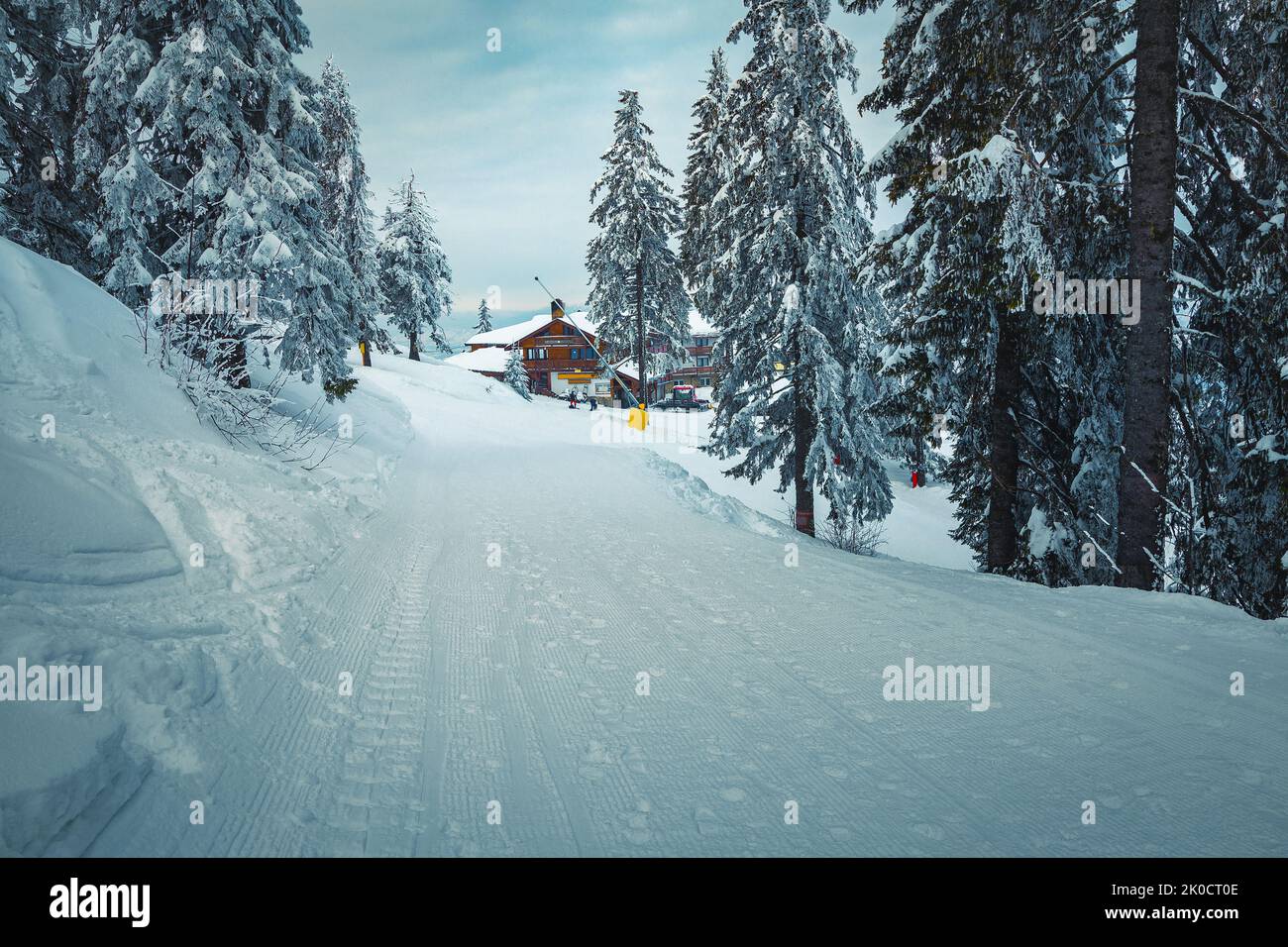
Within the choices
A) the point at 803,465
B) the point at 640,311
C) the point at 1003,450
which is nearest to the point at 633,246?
the point at 640,311

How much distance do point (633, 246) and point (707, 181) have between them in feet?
46.2

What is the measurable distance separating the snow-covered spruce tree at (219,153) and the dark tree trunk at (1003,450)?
40.2ft

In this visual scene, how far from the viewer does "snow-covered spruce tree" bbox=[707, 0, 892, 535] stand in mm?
14156

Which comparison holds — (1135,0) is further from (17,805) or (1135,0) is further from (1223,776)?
(17,805)

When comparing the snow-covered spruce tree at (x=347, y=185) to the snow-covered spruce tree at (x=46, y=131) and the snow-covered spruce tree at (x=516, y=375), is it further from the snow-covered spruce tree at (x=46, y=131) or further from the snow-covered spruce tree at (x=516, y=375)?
the snow-covered spruce tree at (x=46, y=131)

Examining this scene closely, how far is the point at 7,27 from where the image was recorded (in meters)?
11.2

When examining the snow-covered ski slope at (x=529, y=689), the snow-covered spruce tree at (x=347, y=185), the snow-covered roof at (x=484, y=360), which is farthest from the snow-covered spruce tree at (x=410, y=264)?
the snow-covered ski slope at (x=529, y=689)

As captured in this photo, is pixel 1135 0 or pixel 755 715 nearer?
pixel 755 715

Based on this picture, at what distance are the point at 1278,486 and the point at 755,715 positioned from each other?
23.6ft
